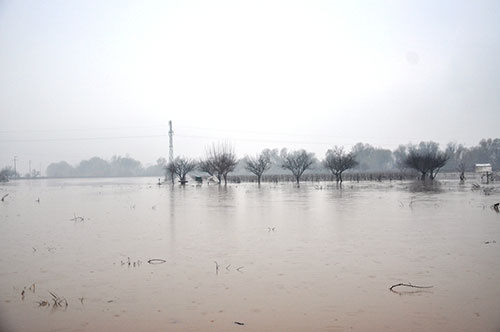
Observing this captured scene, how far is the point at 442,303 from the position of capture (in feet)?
15.6

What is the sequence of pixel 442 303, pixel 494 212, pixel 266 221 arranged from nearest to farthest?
1. pixel 442 303
2. pixel 266 221
3. pixel 494 212

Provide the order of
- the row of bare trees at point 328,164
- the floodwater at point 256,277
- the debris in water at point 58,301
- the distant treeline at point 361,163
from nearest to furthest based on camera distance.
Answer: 1. the floodwater at point 256,277
2. the debris in water at point 58,301
3. the row of bare trees at point 328,164
4. the distant treeline at point 361,163

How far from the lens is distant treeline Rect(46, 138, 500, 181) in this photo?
103m

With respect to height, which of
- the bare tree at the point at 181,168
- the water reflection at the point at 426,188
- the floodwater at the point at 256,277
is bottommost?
the floodwater at the point at 256,277

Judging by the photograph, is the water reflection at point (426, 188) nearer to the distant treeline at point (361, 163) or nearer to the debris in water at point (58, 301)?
the debris in water at point (58, 301)

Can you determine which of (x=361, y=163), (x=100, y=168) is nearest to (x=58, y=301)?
(x=361, y=163)

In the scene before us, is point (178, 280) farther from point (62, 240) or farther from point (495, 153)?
point (495, 153)

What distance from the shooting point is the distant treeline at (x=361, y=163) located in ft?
338

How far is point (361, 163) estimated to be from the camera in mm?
134750

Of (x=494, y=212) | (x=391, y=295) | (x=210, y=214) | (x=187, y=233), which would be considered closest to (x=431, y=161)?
(x=494, y=212)

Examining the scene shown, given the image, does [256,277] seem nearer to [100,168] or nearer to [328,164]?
[328,164]

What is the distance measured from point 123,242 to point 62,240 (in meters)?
1.59

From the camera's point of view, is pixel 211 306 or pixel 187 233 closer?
pixel 211 306

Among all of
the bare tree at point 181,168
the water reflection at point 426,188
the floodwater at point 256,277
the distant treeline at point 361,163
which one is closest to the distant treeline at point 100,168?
the distant treeline at point 361,163
